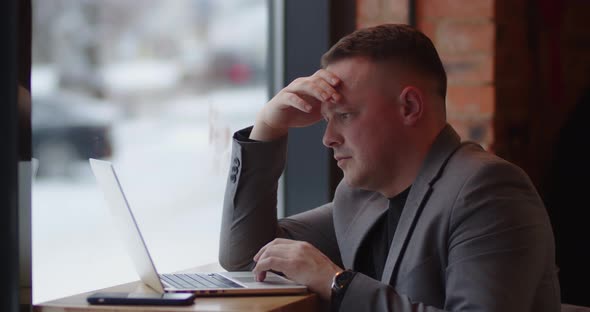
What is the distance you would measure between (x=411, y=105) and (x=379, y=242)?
35 centimetres

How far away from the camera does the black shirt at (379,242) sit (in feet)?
6.55

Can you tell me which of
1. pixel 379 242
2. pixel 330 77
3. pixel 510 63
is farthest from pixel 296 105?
pixel 510 63

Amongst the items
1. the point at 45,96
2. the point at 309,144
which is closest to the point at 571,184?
the point at 309,144

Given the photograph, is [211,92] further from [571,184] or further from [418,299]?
[571,184]

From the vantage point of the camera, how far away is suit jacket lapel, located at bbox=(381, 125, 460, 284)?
1.79 meters

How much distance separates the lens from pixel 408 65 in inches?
75.7

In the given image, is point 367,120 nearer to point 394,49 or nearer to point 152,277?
point 394,49

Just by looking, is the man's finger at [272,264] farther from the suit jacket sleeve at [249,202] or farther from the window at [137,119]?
the window at [137,119]

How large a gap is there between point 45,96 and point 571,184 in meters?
1.86

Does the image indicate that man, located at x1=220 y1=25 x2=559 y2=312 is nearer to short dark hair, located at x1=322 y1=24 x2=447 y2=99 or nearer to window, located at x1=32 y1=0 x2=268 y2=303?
short dark hair, located at x1=322 y1=24 x2=447 y2=99

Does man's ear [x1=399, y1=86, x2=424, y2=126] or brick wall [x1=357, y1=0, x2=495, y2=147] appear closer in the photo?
man's ear [x1=399, y1=86, x2=424, y2=126]

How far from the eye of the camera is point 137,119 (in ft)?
7.27

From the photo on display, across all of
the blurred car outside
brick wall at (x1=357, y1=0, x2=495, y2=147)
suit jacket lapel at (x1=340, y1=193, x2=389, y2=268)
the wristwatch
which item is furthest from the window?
the wristwatch

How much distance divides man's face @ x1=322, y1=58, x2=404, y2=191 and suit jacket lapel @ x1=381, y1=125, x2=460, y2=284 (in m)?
0.08
